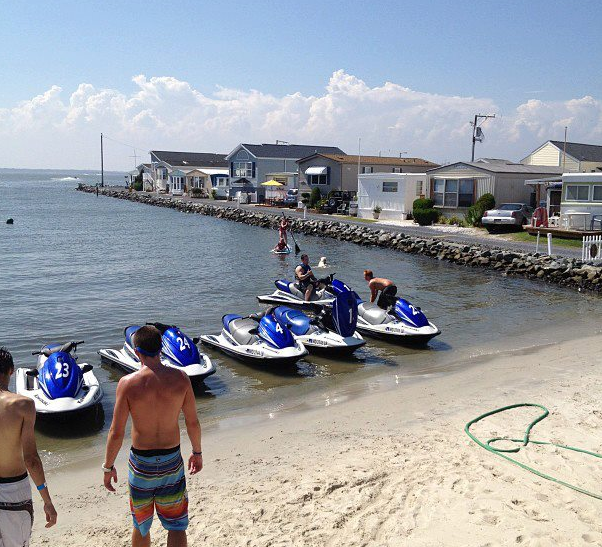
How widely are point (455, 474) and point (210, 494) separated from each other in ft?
9.19

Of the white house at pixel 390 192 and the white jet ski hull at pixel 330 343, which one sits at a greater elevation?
the white house at pixel 390 192

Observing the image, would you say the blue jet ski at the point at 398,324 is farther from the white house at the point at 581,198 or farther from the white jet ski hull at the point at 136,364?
the white house at the point at 581,198

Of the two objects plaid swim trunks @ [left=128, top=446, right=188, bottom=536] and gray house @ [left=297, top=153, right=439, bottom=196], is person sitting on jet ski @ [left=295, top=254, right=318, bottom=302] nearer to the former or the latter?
plaid swim trunks @ [left=128, top=446, right=188, bottom=536]

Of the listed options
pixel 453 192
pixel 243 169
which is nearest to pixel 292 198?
pixel 243 169

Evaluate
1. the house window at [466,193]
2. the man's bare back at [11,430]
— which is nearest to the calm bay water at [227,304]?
the man's bare back at [11,430]

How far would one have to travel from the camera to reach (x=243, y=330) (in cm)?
1373

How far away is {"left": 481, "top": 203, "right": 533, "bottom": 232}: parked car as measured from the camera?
3450 cm

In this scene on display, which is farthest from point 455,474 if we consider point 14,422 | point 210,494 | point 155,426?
point 14,422

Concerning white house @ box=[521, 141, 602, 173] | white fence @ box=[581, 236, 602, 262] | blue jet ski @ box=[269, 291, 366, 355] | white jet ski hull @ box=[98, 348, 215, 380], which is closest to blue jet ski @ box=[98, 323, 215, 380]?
white jet ski hull @ box=[98, 348, 215, 380]

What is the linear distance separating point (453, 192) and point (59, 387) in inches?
1336

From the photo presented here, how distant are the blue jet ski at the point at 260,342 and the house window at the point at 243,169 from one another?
55179 mm

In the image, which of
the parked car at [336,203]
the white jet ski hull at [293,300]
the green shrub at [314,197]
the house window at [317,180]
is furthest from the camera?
the house window at [317,180]

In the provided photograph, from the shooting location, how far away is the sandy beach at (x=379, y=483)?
19.6ft

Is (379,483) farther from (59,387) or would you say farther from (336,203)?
(336,203)
